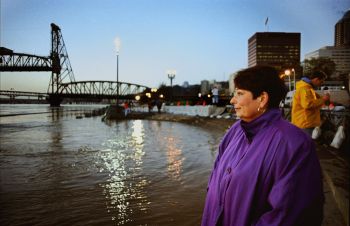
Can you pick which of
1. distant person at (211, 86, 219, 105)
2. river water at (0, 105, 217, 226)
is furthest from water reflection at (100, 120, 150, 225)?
distant person at (211, 86, 219, 105)

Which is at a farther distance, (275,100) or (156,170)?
(156,170)

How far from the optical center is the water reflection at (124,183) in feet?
15.1

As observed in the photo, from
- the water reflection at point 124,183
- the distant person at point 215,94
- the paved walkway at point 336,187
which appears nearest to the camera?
the paved walkway at point 336,187

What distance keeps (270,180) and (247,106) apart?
0.50m

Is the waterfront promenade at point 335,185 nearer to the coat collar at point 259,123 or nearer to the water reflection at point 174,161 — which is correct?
the coat collar at point 259,123

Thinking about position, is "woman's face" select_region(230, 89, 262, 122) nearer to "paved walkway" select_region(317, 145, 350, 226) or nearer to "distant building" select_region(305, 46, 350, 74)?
"paved walkway" select_region(317, 145, 350, 226)

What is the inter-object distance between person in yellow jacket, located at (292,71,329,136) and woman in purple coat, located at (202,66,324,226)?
304 cm

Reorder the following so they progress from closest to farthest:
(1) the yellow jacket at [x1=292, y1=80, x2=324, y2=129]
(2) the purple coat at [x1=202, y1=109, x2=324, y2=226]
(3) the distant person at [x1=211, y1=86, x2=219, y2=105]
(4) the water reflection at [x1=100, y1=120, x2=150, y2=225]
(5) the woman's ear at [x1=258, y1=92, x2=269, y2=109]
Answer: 1. (2) the purple coat at [x1=202, y1=109, x2=324, y2=226]
2. (5) the woman's ear at [x1=258, y1=92, x2=269, y2=109]
3. (4) the water reflection at [x1=100, y1=120, x2=150, y2=225]
4. (1) the yellow jacket at [x1=292, y1=80, x2=324, y2=129]
5. (3) the distant person at [x1=211, y1=86, x2=219, y2=105]

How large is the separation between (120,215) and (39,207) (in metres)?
1.33

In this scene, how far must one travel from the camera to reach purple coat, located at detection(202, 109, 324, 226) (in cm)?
161

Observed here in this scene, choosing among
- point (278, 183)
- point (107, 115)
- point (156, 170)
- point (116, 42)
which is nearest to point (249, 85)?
point (278, 183)

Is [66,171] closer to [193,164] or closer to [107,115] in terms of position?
[193,164]

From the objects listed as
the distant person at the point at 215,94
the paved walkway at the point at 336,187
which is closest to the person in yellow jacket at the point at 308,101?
the paved walkway at the point at 336,187

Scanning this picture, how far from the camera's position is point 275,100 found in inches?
77.5
